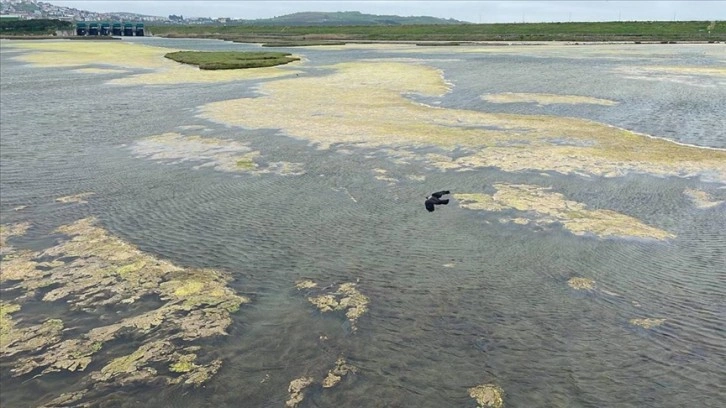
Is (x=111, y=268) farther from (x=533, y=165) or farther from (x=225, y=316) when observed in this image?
(x=533, y=165)

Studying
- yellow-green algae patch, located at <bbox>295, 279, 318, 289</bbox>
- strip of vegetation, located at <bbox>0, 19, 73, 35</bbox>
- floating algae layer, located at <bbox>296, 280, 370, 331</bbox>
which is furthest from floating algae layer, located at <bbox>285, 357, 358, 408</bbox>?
strip of vegetation, located at <bbox>0, 19, 73, 35</bbox>

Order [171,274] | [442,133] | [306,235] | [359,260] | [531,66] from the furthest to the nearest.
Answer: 1. [531,66]
2. [442,133]
3. [306,235]
4. [359,260]
5. [171,274]

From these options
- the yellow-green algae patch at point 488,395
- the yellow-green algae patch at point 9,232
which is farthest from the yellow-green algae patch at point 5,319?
the yellow-green algae patch at point 488,395

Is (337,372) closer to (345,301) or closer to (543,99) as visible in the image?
(345,301)

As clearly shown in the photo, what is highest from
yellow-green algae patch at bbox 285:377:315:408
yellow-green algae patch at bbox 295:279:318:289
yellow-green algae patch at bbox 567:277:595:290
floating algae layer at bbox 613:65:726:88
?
floating algae layer at bbox 613:65:726:88

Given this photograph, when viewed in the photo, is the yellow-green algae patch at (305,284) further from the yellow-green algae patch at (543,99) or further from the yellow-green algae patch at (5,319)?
the yellow-green algae patch at (543,99)

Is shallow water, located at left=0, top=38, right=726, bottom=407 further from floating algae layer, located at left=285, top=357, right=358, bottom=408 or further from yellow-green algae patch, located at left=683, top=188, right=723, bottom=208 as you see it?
yellow-green algae patch, located at left=683, top=188, right=723, bottom=208

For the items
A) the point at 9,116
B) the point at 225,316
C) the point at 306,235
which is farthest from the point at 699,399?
the point at 9,116
